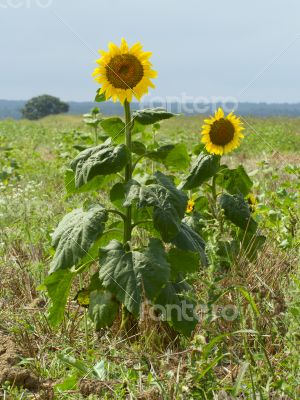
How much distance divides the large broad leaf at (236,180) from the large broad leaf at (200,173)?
10.6 inches

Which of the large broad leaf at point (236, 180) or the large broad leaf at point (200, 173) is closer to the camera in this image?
the large broad leaf at point (200, 173)

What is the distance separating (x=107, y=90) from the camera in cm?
278

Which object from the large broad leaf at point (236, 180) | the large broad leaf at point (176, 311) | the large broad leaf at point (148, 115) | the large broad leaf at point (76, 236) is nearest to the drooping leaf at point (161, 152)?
the large broad leaf at point (148, 115)

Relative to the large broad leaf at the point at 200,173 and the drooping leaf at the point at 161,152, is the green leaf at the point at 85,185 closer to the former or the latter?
the drooping leaf at the point at 161,152

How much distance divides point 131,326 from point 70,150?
7.11 metres

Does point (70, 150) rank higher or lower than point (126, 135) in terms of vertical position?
lower

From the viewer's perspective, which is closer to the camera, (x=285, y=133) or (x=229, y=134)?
(x=229, y=134)

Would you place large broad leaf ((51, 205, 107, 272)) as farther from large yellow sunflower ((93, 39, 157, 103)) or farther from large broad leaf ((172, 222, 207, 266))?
large yellow sunflower ((93, 39, 157, 103))

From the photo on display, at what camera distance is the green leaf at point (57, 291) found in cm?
272

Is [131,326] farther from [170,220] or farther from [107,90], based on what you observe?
[107,90]

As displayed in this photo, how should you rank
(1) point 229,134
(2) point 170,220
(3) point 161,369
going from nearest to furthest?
(3) point 161,369, (2) point 170,220, (1) point 229,134

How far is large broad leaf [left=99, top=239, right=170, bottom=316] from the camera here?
241 cm

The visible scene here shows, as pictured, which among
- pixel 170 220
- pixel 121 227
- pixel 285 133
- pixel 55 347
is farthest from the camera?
pixel 285 133

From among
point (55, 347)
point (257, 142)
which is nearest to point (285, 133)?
point (257, 142)
